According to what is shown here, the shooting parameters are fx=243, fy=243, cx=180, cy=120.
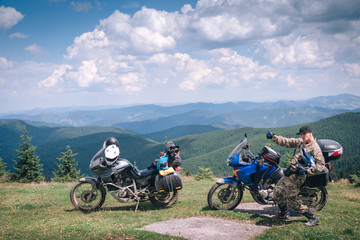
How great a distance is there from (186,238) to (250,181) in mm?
3150

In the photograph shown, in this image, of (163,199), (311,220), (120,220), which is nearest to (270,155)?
(311,220)

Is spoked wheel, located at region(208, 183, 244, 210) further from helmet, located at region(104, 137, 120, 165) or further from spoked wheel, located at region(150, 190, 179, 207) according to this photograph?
helmet, located at region(104, 137, 120, 165)

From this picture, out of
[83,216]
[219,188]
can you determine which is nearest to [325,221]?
[219,188]

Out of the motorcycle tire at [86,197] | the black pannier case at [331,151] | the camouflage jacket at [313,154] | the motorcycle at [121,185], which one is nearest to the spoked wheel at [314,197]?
the black pannier case at [331,151]

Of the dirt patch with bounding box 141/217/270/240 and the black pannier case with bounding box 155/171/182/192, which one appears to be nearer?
the dirt patch with bounding box 141/217/270/240

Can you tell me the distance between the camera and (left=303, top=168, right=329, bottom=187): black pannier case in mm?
7680

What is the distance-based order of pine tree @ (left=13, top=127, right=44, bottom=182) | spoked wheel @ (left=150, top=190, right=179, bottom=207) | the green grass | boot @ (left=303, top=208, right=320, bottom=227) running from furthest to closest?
pine tree @ (left=13, top=127, right=44, bottom=182), spoked wheel @ (left=150, top=190, right=179, bottom=207), boot @ (left=303, top=208, right=320, bottom=227), the green grass

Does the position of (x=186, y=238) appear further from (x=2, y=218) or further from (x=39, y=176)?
(x=39, y=176)

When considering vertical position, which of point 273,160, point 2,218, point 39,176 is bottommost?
point 39,176

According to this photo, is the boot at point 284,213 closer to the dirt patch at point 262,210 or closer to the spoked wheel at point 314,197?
the dirt patch at point 262,210

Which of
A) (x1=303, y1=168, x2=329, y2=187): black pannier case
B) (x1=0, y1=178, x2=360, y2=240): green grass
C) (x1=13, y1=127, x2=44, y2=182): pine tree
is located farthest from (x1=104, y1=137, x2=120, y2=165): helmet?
(x1=13, y1=127, x2=44, y2=182): pine tree

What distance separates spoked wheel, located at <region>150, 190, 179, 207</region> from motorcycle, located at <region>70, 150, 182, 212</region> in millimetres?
50

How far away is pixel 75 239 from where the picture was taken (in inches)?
256

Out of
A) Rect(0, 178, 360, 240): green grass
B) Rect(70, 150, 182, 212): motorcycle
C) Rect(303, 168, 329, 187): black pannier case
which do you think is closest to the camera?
Rect(0, 178, 360, 240): green grass
